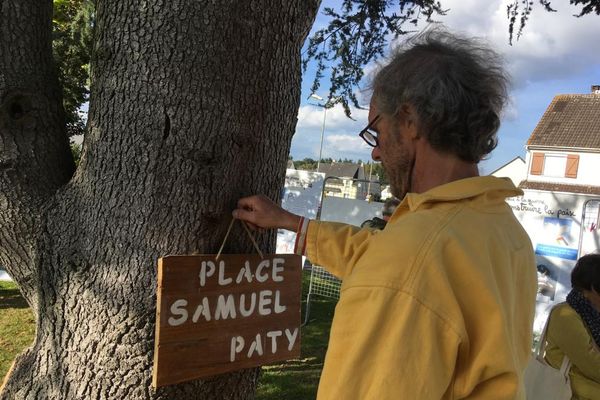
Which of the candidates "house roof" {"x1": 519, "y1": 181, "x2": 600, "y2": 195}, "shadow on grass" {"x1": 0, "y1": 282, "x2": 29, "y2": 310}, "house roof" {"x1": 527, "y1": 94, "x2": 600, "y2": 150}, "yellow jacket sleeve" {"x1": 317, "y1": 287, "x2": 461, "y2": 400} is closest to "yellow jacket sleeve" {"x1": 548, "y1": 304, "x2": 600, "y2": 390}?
"yellow jacket sleeve" {"x1": 317, "y1": 287, "x2": 461, "y2": 400}

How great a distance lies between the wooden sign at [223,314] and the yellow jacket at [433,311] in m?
0.62

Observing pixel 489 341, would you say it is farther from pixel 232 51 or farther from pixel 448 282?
pixel 232 51

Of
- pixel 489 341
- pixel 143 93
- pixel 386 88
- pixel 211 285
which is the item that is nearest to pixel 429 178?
pixel 386 88

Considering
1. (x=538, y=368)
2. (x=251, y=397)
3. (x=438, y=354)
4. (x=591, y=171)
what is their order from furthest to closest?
(x=591, y=171) < (x=538, y=368) < (x=251, y=397) < (x=438, y=354)

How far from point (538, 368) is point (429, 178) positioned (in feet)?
7.51

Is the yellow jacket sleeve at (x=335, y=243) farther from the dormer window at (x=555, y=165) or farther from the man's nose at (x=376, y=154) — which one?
the dormer window at (x=555, y=165)

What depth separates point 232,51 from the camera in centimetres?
165

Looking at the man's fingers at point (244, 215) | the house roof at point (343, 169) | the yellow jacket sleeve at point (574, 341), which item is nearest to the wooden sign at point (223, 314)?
the man's fingers at point (244, 215)

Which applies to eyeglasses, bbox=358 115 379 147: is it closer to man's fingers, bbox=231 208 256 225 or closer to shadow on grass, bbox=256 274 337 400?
man's fingers, bbox=231 208 256 225

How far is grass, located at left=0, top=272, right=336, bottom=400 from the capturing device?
5.14m

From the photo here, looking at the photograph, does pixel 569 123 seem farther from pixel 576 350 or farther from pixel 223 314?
pixel 223 314

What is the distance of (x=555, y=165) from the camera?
33.4 meters

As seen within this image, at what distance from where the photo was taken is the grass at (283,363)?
16.9 feet

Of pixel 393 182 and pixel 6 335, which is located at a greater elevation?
pixel 393 182
